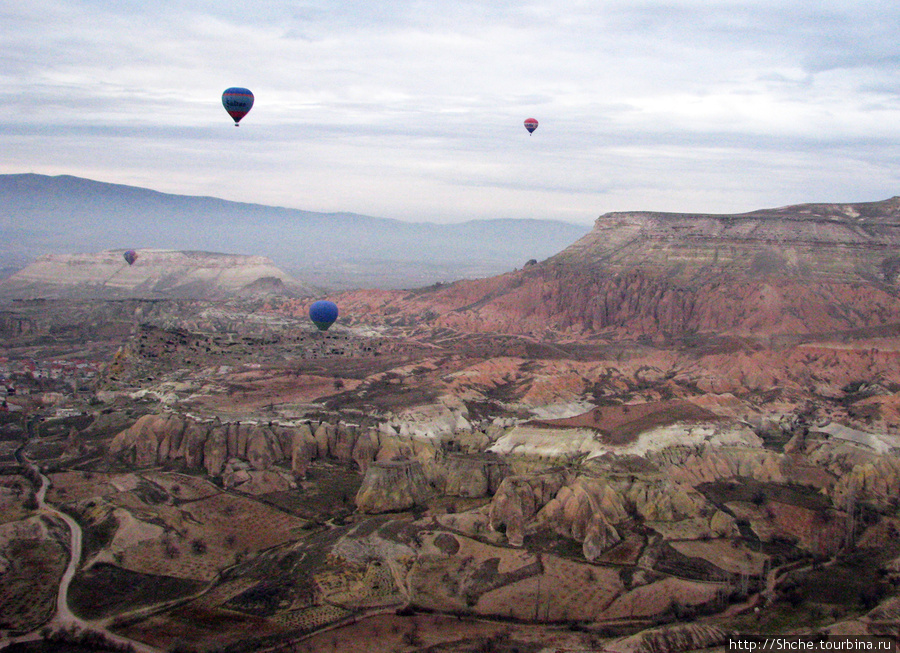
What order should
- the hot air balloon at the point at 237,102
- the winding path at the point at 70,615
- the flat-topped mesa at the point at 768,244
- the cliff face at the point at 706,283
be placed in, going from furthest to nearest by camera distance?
the flat-topped mesa at the point at 768,244
the cliff face at the point at 706,283
the hot air balloon at the point at 237,102
the winding path at the point at 70,615

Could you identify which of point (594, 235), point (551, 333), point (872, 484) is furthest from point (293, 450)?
point (594, 235)

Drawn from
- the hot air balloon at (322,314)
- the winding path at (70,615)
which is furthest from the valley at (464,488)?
the hot air balloon at (322,314)

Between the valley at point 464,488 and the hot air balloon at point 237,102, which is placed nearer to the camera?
the valley at point 464,488

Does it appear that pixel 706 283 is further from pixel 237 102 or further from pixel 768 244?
pixel 237 102

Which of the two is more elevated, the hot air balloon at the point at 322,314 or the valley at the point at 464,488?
the hot air balloon at the point at 322,314

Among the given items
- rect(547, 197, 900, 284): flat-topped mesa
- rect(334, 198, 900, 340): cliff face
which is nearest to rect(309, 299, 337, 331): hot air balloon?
rect(334, 198, 900, 340): cliff face

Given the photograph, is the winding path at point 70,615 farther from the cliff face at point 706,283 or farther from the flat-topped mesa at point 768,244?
the flat-topped mesa at point 768,244
